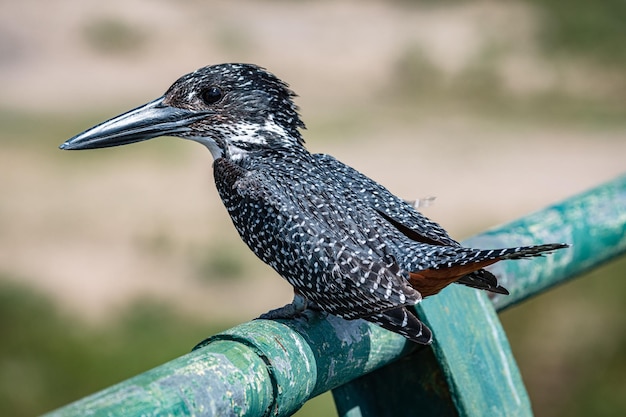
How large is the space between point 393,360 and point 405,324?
0.14 meters

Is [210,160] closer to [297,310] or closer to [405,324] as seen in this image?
[297,310]

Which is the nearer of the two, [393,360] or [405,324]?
[405,324]

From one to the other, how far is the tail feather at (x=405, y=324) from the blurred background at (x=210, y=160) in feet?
11.1

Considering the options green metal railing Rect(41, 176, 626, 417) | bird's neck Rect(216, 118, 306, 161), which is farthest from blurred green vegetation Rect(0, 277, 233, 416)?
green metal railing Rect(41, 176, 626, 417)

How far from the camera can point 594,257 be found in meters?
2.77

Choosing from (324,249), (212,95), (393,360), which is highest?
(212,95)

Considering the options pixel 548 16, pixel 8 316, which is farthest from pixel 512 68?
pixel 8 316

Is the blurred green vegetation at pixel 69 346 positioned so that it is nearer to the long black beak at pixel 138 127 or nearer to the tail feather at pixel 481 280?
the long black beak at pixel 138 127

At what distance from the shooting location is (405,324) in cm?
213

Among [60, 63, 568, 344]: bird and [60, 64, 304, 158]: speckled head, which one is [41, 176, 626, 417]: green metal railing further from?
[60, 64, 304, 158]: speckled head

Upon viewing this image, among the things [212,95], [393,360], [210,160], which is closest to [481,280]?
[393,360]

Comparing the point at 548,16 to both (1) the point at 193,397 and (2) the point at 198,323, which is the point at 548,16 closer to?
(2) the point at 198,323

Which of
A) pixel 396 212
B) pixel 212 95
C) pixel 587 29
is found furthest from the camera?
pixel 587 29

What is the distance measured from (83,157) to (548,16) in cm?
717
